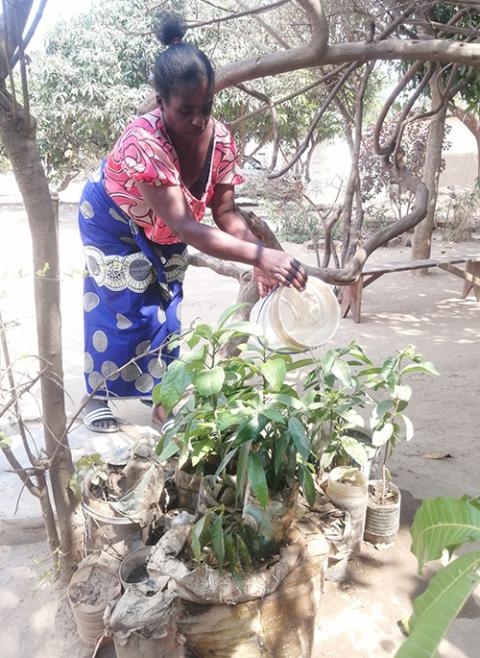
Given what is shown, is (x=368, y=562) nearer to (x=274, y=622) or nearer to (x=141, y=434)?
(x=274, y=622)

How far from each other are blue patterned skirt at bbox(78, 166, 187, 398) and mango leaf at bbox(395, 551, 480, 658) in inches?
60.3

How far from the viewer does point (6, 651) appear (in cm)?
146

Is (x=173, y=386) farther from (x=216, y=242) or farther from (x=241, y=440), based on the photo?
(x=216, y=242)

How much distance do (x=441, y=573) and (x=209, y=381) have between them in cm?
72

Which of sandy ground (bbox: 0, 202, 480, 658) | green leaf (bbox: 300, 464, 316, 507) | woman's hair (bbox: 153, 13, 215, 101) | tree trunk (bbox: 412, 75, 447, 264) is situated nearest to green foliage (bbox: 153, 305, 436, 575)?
green leaf (bbox: 300, 464, 316, 507)

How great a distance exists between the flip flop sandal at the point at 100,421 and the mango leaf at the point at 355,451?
113cm

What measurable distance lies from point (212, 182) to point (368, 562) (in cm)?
141

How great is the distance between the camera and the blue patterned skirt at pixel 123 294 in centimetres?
218

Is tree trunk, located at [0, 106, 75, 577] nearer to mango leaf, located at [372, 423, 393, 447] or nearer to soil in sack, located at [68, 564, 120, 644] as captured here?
soil in sack, located at [68, 564, 120, 644]

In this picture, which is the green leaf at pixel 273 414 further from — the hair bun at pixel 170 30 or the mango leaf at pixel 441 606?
the hair bun at pixel 170 30

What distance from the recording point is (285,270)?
155cm

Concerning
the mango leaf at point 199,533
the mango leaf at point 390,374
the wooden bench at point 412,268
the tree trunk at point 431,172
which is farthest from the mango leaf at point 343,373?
the tree trunk at point 431,172

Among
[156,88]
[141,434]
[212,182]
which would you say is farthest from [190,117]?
[141,434]

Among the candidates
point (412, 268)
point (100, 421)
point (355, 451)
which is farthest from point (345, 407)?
point (412, 268)
